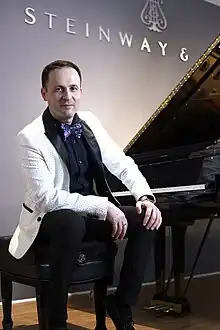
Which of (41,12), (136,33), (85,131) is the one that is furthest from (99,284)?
(136,33)

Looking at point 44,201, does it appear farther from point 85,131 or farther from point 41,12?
point 41,12

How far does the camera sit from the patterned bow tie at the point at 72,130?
71.0 inches

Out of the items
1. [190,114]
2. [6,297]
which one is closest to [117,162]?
[6,297]

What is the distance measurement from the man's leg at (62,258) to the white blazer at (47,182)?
0.23 feet

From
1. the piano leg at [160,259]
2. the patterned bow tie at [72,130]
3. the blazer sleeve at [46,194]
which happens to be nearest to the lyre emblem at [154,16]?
the piano leg at [160,259]

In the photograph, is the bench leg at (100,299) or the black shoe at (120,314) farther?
the bench leg at (100,299)

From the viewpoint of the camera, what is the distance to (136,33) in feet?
11.7

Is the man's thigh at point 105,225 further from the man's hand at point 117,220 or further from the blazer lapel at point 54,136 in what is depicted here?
the blazer lapel at point 54,136

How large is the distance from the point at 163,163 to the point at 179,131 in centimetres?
31

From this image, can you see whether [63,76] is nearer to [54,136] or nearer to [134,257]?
[54,136]

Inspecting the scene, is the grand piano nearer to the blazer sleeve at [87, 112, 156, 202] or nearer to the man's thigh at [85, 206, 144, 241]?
the blazer sleeve at [87, 112, 156, 202]

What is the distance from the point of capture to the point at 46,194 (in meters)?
1.65

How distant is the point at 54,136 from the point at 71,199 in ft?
0.89

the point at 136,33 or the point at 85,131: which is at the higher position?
the point at 136,33
